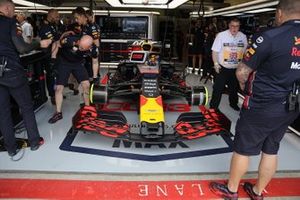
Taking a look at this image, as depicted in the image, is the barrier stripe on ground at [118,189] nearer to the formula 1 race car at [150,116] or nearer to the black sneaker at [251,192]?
the black sneaker at [251,192]

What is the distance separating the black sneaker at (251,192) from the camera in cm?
276

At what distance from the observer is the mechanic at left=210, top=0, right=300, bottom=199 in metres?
2.22

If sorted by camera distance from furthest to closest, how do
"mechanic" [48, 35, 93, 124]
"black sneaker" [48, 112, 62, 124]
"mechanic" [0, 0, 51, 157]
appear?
"black sneaker" [48, 112, 62, 124]
"mechanic" [48, 35, 93, 124]
"mechanic" [0, 0, 51, 157]

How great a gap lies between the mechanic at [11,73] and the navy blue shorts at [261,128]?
7.09 feet

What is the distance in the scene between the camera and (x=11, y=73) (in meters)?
3.29

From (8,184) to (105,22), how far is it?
9442 millimetres

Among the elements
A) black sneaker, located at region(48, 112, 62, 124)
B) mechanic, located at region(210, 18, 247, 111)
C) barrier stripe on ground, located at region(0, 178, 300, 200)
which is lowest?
barrier stripe on ground, located at region(0, 178, 300, 200)

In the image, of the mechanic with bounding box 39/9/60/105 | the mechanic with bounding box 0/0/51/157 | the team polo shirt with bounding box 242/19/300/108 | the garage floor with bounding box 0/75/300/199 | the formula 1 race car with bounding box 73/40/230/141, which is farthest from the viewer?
the mechanic with bounding box 39/9/60/105

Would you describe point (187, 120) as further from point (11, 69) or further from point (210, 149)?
point (11, 69)

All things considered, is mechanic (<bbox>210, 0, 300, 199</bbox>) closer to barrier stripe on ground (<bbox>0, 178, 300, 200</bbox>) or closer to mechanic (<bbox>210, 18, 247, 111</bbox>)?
barrier stripe on ground (<bbox>0, 178, 300, 200</bbox>)

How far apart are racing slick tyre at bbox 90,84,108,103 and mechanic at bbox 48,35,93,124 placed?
246 millimetres

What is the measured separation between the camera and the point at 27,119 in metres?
3.60

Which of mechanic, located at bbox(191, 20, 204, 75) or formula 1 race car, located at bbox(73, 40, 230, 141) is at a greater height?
mechanic, located at bbox(191, 20, 204, 75)

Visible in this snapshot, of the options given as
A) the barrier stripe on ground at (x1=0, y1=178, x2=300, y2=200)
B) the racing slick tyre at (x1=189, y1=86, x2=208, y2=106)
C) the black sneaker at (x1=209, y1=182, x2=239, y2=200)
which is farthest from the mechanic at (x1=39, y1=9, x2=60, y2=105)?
the black sneaker at (x1=209, y1=182, x2=239, y2=200)
